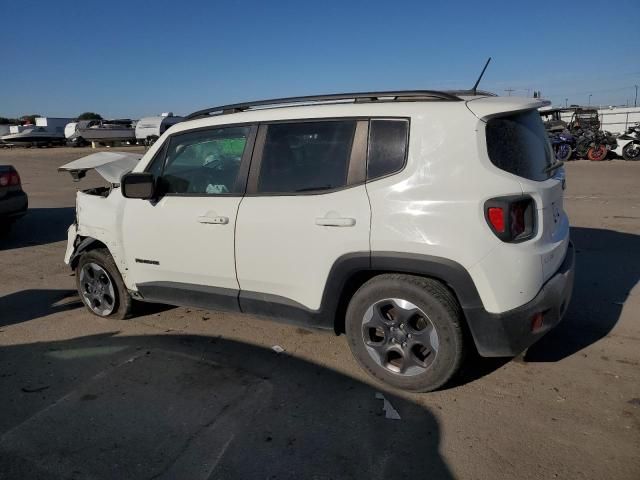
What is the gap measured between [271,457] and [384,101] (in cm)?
227

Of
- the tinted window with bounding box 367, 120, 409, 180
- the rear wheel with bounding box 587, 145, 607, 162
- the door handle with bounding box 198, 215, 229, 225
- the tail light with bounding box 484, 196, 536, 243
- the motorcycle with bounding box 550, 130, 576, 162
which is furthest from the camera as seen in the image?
the motorcycle with bounding box 550, 130, 576, 162

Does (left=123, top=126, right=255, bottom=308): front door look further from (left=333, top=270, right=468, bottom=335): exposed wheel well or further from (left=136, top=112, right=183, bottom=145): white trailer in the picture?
(left=136, top=112, right=183, bottom=145): white trailer

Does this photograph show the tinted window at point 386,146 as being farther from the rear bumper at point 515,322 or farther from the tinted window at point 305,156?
the rear bumper at point 515,322

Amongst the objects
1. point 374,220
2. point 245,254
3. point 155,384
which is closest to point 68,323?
point 155,384

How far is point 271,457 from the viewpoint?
268 centimetres

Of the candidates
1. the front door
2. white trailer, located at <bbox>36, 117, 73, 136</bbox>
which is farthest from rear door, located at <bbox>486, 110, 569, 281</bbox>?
white trailer, located at <bbox>36, 117, 73, 136</bbox>

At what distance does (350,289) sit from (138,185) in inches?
74.3

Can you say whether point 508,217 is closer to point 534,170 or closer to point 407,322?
point 534,170

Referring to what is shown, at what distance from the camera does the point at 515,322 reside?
288 cm

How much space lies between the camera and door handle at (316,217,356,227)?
3.15 metres

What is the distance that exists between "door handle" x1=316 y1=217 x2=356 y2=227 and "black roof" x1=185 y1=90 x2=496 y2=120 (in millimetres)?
855

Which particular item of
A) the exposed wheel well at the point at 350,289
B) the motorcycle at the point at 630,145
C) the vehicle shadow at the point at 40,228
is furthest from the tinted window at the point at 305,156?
the motorcycle at the point at 630,145

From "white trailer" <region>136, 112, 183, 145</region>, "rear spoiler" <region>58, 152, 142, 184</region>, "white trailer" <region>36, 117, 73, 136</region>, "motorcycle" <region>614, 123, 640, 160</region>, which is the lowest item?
"rear spoiler" <region>58, 152, 142, 184</region>

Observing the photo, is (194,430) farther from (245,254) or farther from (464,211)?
(464,211)
